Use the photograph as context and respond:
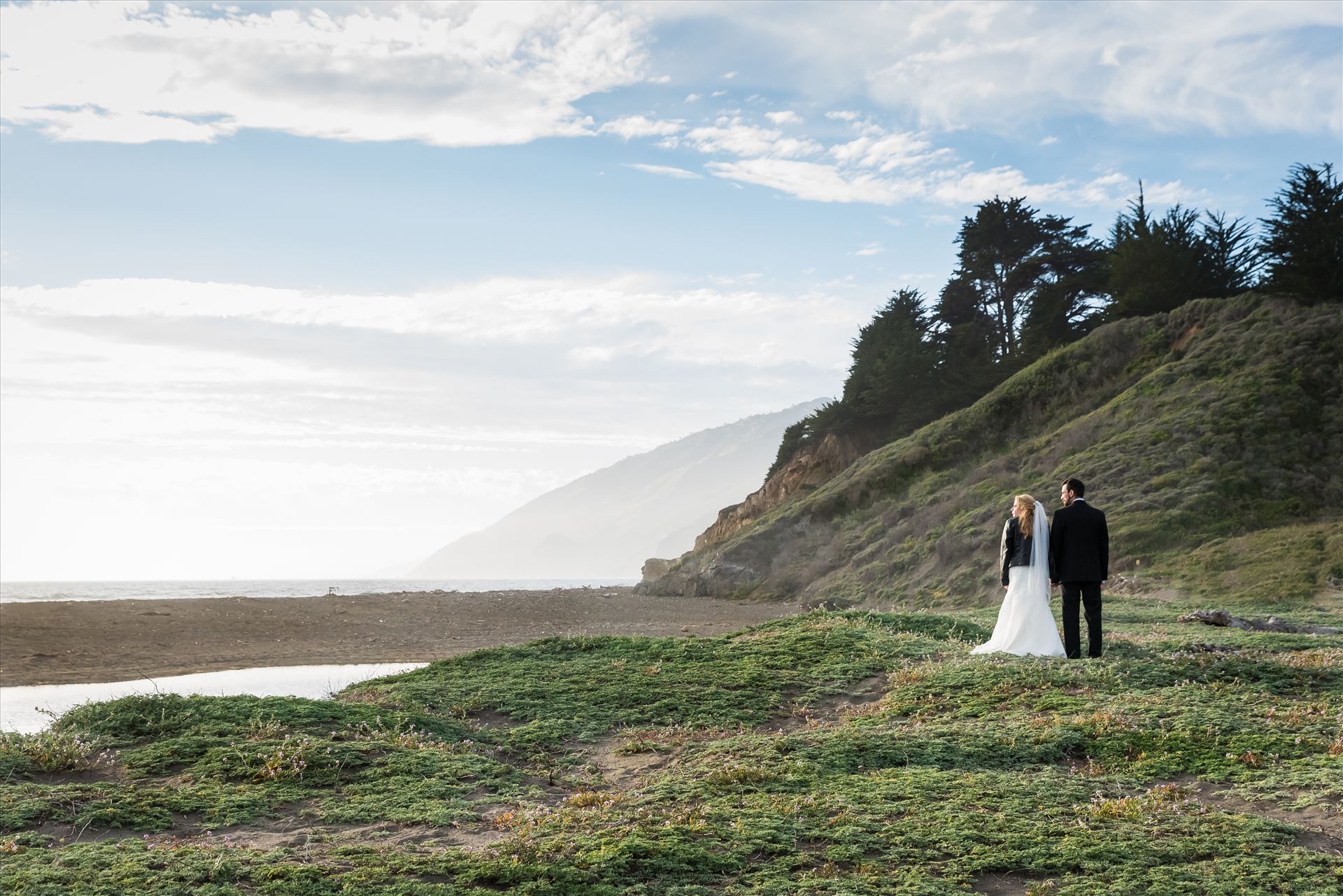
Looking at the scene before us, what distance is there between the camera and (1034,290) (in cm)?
5062

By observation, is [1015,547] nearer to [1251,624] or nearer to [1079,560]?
[1079,560]

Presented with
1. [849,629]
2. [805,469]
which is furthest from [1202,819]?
[805,469]

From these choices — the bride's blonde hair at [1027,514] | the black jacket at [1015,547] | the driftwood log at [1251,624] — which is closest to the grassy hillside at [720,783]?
the black jacket at [1015,547]

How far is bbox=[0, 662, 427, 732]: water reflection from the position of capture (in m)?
13.3

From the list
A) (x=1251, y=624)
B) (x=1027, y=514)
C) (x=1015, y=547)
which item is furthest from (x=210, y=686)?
(x=1251, y=624)

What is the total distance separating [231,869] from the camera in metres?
5.22

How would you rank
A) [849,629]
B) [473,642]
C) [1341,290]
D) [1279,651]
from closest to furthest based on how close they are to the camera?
[1279,651]
[849,629]
[473,642]
[1341,290]

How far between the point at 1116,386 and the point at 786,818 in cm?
3418

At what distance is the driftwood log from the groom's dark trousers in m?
4.81

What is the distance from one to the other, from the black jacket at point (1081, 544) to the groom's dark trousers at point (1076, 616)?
15cm

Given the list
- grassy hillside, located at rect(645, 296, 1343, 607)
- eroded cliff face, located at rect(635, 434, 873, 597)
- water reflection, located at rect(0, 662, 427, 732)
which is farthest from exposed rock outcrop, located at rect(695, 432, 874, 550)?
water reflection, located at rect(0, 662, 427, 732)

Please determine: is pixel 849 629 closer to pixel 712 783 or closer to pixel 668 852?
pixel 712 783

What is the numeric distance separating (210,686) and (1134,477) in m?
25.8

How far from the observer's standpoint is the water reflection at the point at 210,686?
43.7ft
